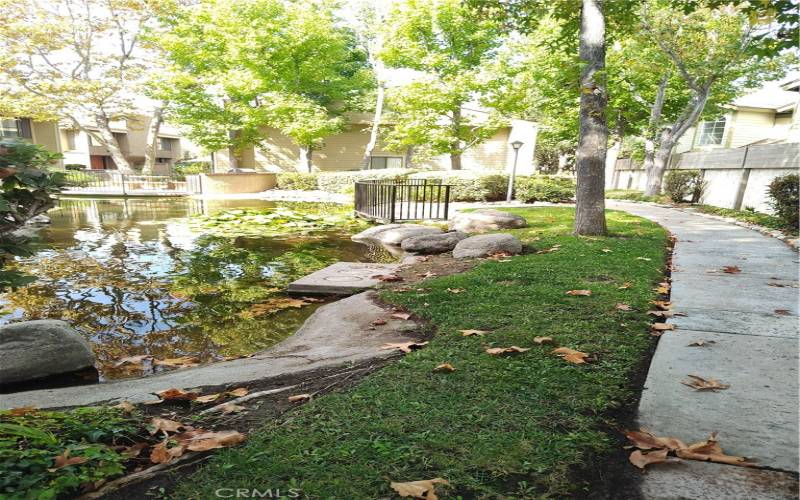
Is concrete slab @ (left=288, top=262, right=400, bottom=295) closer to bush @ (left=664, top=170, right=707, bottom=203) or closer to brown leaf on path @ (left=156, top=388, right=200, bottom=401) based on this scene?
brown leaf on path @ (left=156, top=388, right=200, bottom=401)

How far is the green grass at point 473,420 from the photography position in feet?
5.10

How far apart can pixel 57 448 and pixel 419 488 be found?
1.28 m

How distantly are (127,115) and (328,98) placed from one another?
39.2 ft

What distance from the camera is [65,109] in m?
23.4

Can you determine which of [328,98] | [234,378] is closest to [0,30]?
[328,98]

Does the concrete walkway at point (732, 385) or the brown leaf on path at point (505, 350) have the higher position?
the concrete walkway at point (732, 385)

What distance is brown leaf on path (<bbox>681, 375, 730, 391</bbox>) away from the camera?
2.20m

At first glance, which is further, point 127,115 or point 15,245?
point 127,115

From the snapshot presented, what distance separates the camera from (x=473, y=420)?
1938 millimetres

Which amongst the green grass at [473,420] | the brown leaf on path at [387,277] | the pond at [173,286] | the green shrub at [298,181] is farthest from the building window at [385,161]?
the green grass at [473,420]

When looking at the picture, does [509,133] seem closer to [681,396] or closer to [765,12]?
[765,12]

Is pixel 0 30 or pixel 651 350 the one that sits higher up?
pixel 0 30

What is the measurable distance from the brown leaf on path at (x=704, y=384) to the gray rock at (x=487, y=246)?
4124mm

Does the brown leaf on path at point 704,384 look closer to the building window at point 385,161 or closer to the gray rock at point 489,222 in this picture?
the gray rock at point 489,222
